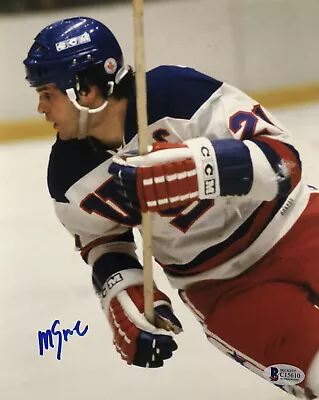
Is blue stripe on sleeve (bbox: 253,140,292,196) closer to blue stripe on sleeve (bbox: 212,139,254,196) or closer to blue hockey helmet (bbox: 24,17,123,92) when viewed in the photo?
blue stripe on sleeve (bbox: 212,139,254,196)

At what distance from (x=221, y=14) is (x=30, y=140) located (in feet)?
2.93

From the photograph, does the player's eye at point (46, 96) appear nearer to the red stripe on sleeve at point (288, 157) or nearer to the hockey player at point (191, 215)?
the hockey player at point (191, 215)

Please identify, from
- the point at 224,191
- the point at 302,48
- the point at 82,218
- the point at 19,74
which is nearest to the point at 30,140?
the point at 19,74

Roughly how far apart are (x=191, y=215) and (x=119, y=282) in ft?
0.54

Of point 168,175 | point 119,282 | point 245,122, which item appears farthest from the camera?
point 119,282

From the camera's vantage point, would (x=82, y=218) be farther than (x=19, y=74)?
No

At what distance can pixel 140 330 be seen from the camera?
106 cm

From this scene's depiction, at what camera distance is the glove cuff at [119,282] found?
114 centimetres

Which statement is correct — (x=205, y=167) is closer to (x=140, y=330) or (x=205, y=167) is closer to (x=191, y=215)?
(x=191, y=215)

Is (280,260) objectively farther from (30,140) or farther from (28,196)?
(30,140)

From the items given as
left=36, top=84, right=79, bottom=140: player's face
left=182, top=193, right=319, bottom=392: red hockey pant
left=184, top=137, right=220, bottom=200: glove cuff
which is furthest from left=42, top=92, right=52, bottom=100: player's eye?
left=182, top=193, right=319, bottom=392: red hockey pant

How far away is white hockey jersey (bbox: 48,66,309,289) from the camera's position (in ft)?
3.29

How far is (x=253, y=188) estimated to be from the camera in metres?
0.92
